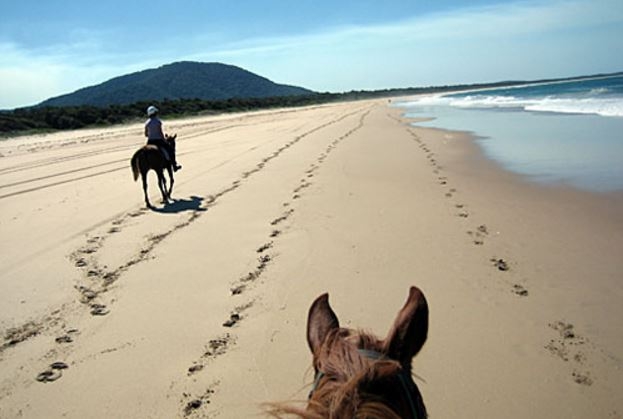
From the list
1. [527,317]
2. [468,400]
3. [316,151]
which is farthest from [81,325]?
[316,151]

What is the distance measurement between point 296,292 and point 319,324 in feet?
9.33

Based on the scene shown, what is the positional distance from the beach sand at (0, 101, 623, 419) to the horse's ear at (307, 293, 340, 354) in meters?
0.78

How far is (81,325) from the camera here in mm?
4320

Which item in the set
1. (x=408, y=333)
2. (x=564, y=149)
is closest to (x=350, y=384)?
(x=408, y=333)

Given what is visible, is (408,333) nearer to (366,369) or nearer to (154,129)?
(366,369)

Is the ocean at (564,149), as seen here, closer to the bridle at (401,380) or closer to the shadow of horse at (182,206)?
the shadow of horse at (182,206)

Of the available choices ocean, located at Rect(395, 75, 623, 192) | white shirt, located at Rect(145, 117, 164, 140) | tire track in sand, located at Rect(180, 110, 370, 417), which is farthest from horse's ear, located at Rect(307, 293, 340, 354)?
white shirt, located at Rect(145, 117, 164, 140)

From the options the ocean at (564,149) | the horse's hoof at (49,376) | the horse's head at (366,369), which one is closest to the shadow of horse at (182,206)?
the horse's hoof at (49,376)

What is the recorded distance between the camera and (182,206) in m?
8.77

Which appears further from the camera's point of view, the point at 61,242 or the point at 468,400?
the point at 61,242

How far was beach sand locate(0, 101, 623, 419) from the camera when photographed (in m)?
3.25

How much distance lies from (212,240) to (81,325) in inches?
94.6

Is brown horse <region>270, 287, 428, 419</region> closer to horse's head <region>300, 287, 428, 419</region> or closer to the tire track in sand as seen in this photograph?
horse's head <region>300, 287, 428, 419</region>

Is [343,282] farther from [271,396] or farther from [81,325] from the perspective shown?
[81,325]
